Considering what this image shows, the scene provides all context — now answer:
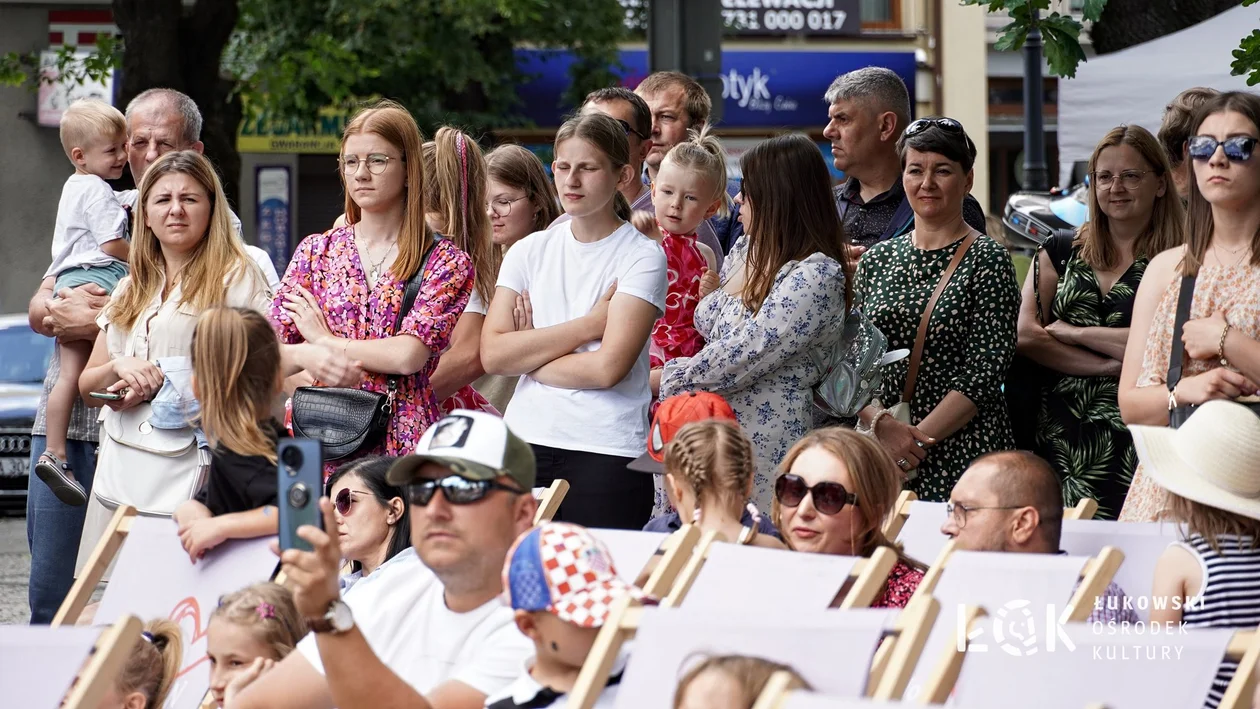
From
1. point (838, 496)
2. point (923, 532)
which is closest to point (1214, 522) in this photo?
point (838, 496)

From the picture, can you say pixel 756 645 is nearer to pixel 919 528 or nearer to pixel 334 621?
pixel 334 621

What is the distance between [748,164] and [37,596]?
2.88 m

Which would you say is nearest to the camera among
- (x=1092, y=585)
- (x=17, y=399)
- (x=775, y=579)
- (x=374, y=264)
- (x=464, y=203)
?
(x=1092, y=585)

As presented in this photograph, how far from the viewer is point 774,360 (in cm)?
525

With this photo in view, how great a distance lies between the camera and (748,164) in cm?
539

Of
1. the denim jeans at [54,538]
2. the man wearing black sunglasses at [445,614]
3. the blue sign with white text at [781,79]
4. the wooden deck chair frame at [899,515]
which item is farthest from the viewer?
the blue sign with white text at [781,79]

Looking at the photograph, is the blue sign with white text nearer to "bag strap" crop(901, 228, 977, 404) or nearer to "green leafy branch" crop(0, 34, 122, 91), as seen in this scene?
"green leafy branch" crop(0, 34, 122, 91)

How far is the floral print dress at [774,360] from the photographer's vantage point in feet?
17.1

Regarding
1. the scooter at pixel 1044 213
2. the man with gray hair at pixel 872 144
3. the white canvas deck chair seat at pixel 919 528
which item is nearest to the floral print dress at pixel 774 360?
the white canvas deck chair seat at pixel 919 528

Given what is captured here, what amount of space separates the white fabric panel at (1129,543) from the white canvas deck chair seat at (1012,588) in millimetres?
511

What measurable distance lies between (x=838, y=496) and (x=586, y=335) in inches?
57.4

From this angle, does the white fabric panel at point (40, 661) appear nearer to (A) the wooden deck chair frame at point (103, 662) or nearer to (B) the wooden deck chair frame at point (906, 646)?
(A) the wooden deck chair frame at point (103, 662)

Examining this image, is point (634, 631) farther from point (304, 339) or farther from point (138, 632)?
point (304, 339)

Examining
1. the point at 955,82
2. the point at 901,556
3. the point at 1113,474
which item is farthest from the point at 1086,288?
the point at 955,82
